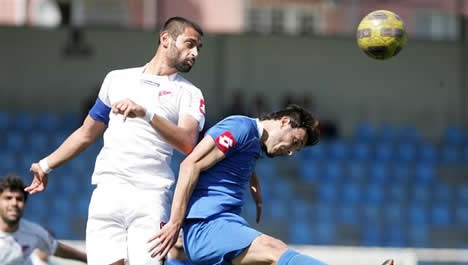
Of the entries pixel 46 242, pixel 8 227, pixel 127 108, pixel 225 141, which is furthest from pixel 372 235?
pixel 127 108

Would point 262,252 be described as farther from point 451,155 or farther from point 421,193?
point 451,155

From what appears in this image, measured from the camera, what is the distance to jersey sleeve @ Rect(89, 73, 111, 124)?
19.2 ft

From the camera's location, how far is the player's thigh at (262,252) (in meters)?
5.39

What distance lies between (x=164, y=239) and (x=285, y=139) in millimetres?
839

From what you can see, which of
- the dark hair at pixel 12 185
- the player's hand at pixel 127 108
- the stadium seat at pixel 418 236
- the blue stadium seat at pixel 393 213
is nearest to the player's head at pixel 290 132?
the player's hand at pixel 127 108

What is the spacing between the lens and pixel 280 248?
540cm

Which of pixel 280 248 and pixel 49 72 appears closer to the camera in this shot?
pixel 280 248

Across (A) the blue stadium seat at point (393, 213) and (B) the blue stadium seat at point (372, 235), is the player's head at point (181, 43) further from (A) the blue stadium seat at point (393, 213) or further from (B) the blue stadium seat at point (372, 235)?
(A) the blue stadium seat at point (393, 213)

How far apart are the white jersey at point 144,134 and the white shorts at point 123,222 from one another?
0.07m

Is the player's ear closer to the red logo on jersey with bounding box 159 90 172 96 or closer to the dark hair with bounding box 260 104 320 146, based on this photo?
the red logo on jersey with bounding box 159 90 172 96

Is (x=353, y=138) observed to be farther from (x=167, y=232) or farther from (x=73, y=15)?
(x=167, y=232)

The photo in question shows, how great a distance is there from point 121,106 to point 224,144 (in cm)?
63

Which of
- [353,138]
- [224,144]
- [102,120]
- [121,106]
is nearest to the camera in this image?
[121,106]

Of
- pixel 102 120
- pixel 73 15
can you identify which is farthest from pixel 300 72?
pixel 102 120
